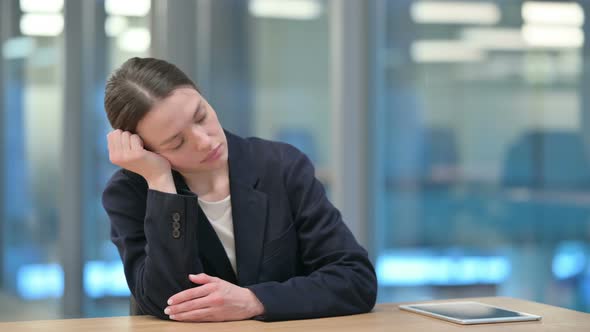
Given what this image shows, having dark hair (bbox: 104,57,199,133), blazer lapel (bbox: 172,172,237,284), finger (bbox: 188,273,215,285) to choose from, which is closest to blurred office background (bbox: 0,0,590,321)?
dark hair (bbox: 104,57,199,133)

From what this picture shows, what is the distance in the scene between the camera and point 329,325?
6.90ft

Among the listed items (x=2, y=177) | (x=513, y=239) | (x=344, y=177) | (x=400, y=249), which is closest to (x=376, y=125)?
(x=344, y=177)

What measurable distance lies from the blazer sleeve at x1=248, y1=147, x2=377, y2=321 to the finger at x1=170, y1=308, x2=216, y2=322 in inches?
4.9

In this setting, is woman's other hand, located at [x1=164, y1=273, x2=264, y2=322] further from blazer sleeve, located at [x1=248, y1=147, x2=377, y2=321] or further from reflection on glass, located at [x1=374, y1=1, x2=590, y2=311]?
reflection on glass, located at [x1=374, y1=1, x2=590, y2=311]

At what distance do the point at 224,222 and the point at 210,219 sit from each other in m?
0.04

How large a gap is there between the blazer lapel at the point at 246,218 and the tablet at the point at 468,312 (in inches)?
15.9

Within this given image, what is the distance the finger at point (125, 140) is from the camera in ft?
7.54

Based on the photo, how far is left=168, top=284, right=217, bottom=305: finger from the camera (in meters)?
2.14

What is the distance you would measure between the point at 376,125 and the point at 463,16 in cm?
77

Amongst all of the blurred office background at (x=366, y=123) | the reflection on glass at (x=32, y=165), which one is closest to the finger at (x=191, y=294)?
the blurred office background at (x=366, y=123)

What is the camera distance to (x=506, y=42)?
4891 millimetres

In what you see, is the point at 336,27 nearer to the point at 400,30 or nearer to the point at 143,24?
the point at 400,30

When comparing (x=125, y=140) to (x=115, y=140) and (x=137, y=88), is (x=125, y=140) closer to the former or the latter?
(x=115, y=140)

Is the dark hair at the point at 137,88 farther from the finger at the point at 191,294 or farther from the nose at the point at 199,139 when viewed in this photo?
the finger at the point at 191,294
